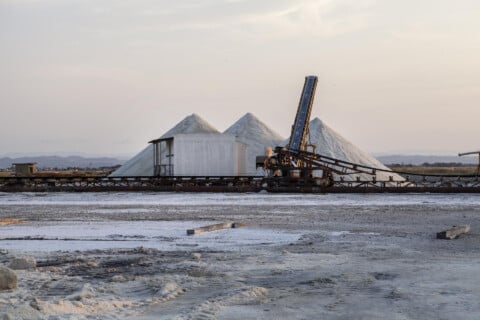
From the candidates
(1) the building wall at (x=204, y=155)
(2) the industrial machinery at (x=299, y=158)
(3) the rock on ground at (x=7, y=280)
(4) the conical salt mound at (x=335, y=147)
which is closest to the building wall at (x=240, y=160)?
(1) the building wall at (x=204, y=155)

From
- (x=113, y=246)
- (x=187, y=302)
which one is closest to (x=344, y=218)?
(x=113, y=246)

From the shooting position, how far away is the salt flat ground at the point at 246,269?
745cm

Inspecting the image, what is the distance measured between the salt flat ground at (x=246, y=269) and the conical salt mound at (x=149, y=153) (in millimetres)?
32074

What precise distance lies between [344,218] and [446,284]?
10.7 m

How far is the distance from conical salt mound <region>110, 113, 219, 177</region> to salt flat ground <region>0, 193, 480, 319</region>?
32074 millimetres

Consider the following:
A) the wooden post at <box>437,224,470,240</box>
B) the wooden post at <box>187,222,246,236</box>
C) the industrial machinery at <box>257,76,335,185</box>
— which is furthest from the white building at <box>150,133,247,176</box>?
the wooden post at <box>437,224,470,240</box>

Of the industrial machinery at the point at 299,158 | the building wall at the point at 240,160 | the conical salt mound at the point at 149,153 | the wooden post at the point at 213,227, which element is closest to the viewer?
the wooden post at the point at 213,227

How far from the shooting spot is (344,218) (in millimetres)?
19484

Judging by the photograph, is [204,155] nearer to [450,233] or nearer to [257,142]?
[257,142]

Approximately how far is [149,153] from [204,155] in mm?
13808

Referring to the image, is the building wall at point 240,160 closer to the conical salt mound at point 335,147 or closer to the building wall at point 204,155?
the building wall at point 204,155

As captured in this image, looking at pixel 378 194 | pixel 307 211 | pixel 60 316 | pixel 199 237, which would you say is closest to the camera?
pixel 60 316

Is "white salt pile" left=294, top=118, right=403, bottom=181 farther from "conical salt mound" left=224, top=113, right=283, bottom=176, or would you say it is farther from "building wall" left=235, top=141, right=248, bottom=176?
"building wall" left=235, top=141, right=248, bottom=176

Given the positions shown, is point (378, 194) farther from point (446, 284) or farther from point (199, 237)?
point (446, 284)
